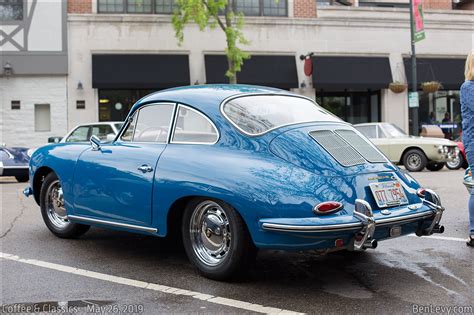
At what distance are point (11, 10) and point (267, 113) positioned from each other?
18.7 m

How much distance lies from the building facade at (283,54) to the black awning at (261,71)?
0.04 metres

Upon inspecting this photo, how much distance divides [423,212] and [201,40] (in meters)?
18.1

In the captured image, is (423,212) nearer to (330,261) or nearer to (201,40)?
(330,261)

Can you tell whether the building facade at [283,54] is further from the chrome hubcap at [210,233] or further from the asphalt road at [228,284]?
the chrome hubcap at [210,233]

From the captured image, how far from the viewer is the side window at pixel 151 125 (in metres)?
5.09

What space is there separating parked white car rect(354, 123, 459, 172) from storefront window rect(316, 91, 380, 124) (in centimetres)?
734

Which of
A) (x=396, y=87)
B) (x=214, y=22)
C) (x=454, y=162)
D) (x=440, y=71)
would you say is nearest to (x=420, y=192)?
(x=454, y=162)

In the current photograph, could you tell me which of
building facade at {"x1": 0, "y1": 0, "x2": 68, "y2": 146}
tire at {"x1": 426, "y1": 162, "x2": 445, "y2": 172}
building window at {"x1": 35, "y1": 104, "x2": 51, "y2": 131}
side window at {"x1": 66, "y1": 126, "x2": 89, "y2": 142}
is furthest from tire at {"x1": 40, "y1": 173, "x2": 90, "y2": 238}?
building window at {"x1": 35, "y1": 104, "x2": 51, "y2": 131}

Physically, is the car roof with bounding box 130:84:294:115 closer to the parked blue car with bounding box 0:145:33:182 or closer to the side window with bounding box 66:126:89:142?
the side window with bounding box 66:126:89:142

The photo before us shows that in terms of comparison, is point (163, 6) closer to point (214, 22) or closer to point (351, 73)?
point (214, 22)

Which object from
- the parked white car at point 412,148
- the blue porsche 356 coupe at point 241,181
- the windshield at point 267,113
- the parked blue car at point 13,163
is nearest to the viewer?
the blue porsche 356 coupe at point 241,181

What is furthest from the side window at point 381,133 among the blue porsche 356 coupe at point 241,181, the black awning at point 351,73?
the blue porsche 356 coupe at point 241,181

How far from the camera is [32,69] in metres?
20.5

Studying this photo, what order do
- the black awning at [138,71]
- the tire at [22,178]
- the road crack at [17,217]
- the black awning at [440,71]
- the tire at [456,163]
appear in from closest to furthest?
the road crack at [17,217], the tire at [22,178], the tire at [456,163], the black awning at [138,71], the black awning at [440,71]
